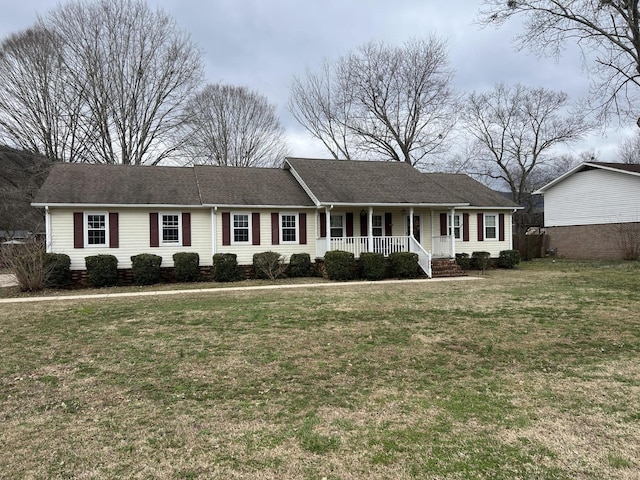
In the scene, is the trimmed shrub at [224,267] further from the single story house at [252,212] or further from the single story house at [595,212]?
the single story house at [595,212]

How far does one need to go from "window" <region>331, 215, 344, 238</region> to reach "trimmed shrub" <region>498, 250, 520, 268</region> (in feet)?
26.3

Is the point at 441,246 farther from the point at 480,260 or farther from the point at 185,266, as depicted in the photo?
the point at 185,266

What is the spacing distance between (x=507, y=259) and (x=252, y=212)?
39.7 ft

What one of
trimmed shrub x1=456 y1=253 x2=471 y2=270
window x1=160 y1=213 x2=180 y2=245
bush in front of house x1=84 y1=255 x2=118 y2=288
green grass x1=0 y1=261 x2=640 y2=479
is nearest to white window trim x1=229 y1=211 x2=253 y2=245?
window x1=160 y1=213 x2=180 y2=245

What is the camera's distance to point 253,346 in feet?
21.5

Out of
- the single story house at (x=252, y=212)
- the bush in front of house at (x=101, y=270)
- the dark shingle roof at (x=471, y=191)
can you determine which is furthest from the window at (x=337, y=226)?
the bush in front of house at (x=101, y=270)

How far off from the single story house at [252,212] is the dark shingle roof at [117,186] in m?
0.03

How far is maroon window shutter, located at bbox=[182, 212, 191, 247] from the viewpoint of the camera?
1681 cm

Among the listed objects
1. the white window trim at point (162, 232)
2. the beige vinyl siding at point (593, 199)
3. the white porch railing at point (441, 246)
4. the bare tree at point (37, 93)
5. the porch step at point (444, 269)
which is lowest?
the porch step at point (444, 269)

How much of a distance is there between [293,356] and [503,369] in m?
2.73

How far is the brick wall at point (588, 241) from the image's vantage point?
2316 centimetres

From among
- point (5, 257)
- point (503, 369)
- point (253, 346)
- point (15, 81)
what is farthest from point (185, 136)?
point (503, 369)

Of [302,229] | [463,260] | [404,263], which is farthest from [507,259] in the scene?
[302,229]

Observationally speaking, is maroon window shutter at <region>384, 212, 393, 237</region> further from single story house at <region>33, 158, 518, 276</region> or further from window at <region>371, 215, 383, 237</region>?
window at <region>371, 215, 383, 237</region>
